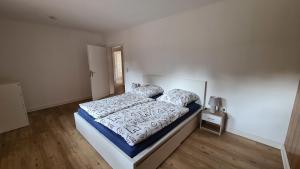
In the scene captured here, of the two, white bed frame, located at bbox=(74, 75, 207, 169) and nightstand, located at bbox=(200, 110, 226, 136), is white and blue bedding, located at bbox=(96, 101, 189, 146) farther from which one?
nightstand, located at bbox=(200, 110, 226, 136)

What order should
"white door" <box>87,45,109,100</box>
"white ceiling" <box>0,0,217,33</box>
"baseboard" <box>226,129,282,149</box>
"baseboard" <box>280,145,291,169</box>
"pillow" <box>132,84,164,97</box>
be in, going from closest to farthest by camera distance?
"baseboard" <box>280,145,291,169</box>, "baseboard" <box>226,129,282,149</box>, "white ceiling" <box>0,0,217,33</box>, "pillow" <box>132,84,164,97</box>, "white door" <box>87,45,109,100</box>

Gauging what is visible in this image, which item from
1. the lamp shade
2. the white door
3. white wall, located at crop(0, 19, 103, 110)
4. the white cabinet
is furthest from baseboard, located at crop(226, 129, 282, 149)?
white wall, located at crop(0, 19, 103, 110)

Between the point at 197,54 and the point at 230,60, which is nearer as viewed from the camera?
the point at 230,60

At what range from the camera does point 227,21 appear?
2143 millimetres

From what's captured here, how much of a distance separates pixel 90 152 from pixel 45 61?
120 inches

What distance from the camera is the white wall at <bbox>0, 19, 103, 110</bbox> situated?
306 centimetres

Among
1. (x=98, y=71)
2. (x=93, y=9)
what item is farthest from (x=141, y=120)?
(x=98, y=71)

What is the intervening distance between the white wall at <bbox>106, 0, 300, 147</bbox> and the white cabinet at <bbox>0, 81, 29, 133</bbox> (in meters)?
3.25

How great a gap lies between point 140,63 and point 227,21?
2.25 metres

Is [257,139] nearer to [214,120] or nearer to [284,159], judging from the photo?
[284,159]

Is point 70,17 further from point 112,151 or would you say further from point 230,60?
point 230,60

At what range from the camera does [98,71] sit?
14.2ft

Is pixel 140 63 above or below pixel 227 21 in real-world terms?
below

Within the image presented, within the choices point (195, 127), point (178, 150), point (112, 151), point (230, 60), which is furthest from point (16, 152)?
point (230, 60)
